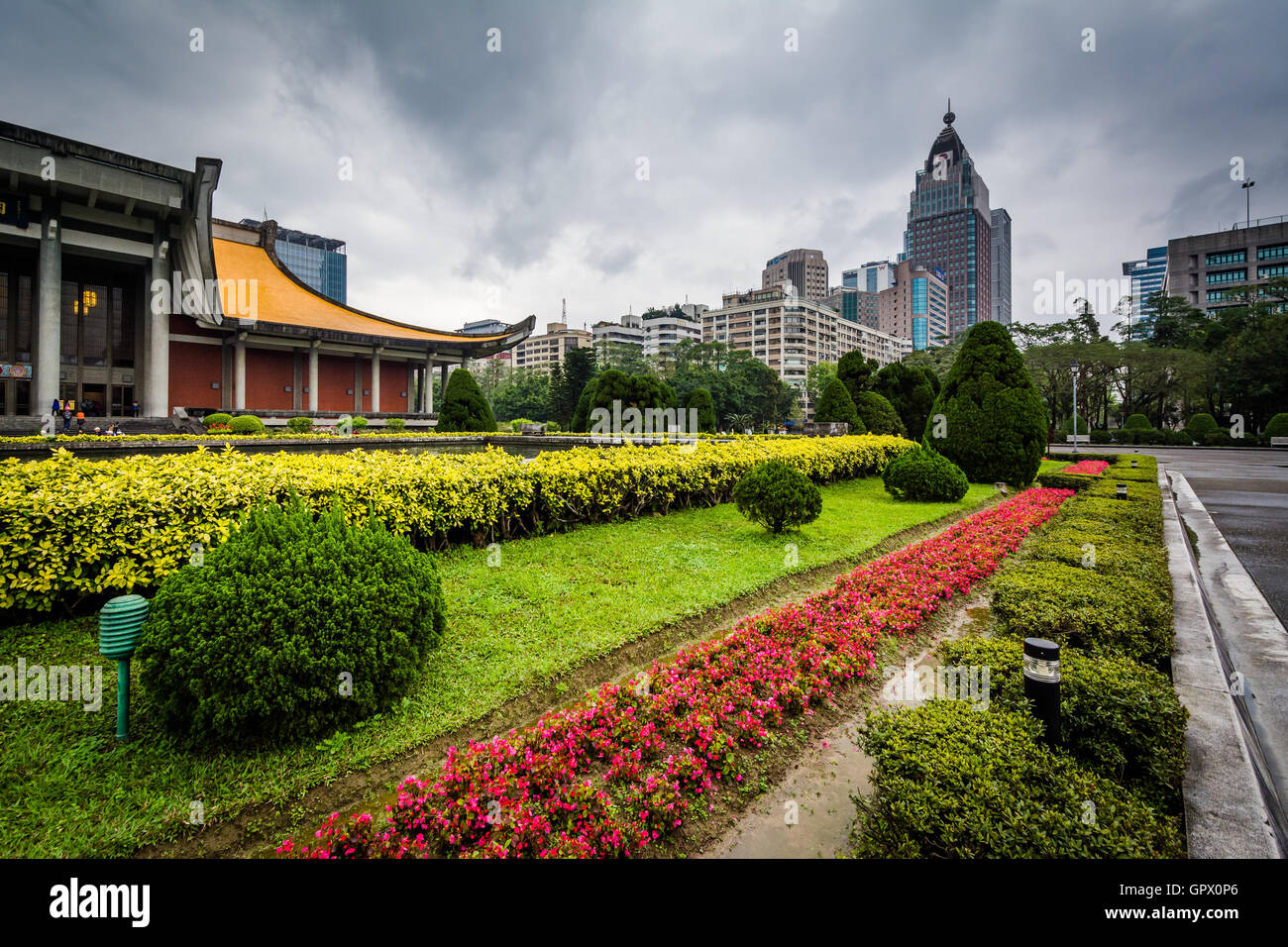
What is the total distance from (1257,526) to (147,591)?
13393 mm

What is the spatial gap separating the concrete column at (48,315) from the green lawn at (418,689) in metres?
19.4

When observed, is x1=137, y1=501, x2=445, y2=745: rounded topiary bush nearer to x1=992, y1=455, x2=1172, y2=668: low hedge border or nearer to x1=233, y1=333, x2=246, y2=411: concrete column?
x1=992, y1=455, x2=1172, y2=668: low hedge border

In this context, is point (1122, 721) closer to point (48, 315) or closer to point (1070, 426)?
point (48, 315)

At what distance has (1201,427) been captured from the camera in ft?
115

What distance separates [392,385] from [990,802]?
28905 mm

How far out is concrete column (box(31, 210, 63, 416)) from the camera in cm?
1662

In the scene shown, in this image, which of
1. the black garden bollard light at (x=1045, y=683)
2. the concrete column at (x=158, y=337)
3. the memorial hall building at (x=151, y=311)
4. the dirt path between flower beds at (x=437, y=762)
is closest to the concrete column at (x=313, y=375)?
the memorial hall building at (x=151, y=311)

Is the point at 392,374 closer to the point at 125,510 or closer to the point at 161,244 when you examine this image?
the point at 161,244

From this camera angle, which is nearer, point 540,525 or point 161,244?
point 540,525

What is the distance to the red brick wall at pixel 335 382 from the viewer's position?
80.4ft

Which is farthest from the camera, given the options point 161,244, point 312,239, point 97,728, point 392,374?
point 312,239
